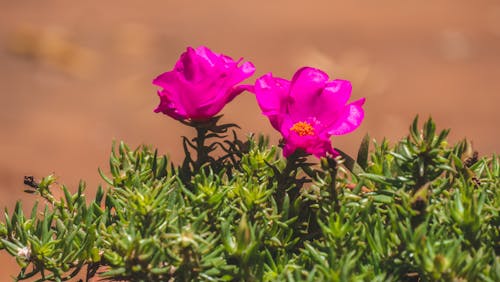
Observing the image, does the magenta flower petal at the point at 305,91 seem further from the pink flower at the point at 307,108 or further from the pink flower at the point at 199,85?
the pink flower at the point at 199,85

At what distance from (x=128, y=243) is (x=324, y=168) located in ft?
1.49

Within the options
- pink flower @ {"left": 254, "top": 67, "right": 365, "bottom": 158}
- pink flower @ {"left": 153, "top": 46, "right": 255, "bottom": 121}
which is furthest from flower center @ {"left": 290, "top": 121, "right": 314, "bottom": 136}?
pink flower @ {"left": 153, "top": 46, "right": 255, "bottom": 121}

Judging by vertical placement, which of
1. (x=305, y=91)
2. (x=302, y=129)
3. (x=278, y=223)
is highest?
(x=305, y=91)

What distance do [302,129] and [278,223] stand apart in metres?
0.26

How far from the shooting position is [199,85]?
2.04 m

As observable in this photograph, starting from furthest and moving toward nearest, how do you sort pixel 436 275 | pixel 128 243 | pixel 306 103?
pixel 306 103 → pixel 128 243 → pixel 436 275

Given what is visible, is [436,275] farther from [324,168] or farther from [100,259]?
[100,259]

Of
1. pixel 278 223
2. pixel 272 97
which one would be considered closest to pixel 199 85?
pixel 272 97

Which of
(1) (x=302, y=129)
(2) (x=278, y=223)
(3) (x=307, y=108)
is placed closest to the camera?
(2) (x=278, y=223)

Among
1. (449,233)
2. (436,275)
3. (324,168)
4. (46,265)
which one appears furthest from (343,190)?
(46,265)

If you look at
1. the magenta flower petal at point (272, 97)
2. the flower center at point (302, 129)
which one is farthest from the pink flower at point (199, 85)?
the flower center at point (302, 129)

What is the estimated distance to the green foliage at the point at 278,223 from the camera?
1682 millimetres

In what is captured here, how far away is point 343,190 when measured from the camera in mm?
1893

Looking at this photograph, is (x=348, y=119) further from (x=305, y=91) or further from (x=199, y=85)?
(x=199, y=85)
